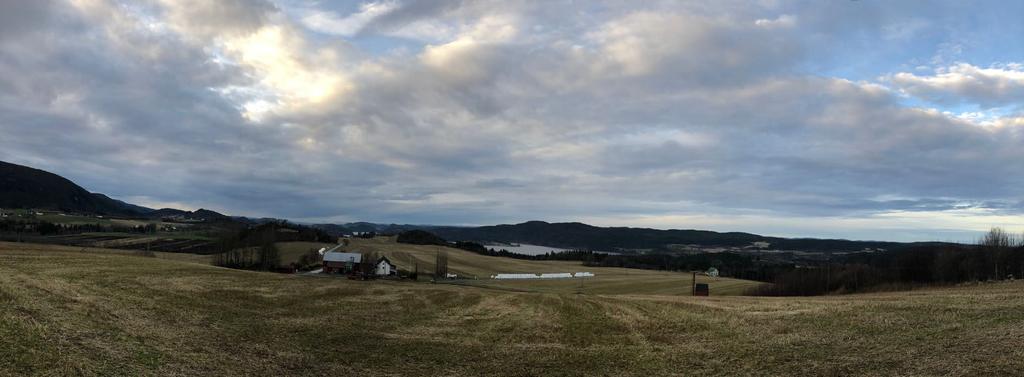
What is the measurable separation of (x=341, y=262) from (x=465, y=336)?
103711mm

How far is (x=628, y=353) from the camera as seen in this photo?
2531 centimetres

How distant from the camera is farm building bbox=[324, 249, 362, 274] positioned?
125000 mm

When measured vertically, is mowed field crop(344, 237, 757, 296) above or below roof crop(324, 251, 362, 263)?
below

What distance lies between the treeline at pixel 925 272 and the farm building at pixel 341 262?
83141mm

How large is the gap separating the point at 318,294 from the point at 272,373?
27.7 m

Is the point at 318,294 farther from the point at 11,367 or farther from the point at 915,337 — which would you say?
the point at 915,337

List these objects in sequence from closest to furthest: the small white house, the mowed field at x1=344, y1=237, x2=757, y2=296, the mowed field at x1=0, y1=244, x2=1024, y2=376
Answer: the mowed field at x1=0, y1=244, x2=1024, y2=376
the mowed field at x1=344, y1=237, x2=757, y2=296
the small white house

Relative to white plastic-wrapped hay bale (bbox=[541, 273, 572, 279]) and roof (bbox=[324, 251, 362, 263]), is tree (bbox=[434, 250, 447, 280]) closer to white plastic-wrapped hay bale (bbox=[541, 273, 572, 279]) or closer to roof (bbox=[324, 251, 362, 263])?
roof (bbox=[324, 251, 362, 263])

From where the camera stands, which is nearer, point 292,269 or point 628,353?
point 628,353

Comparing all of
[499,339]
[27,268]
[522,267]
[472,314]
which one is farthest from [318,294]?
[522,267]

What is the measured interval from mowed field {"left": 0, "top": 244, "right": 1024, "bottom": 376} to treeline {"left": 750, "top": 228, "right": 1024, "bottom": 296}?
Result: 242 ft

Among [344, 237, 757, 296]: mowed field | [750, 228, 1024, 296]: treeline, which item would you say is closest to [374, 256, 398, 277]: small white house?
[344, 237, 757, 296]: mowed field

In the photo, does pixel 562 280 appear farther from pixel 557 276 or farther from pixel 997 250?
pixel 997 250

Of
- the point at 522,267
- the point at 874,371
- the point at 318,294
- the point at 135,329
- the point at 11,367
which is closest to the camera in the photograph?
the point at 11,367
